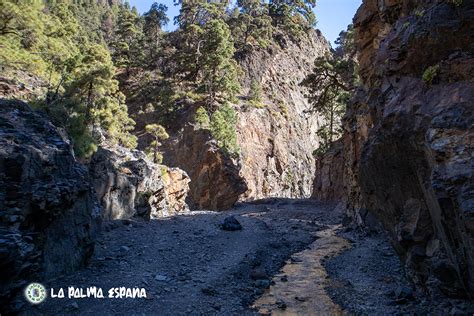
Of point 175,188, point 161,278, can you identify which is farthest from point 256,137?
point 161,278

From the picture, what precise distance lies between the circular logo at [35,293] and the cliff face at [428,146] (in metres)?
10.9

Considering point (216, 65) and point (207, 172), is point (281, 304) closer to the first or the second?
point (207, 172)

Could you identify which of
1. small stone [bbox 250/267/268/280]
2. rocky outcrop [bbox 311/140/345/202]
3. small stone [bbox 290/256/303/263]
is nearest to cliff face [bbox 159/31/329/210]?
rocky outcrop [bbox 311/140/345/202]

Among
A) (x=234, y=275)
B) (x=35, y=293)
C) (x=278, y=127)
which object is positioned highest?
(x=278, y=127)

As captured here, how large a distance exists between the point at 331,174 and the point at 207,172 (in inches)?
602

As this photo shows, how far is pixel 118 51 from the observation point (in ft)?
197

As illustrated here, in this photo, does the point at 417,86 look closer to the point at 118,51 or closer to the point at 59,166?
the point at 59,166

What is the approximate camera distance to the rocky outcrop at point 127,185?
21.2 m

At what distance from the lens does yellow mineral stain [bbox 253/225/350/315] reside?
12586 mm

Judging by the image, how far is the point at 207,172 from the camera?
4475cm

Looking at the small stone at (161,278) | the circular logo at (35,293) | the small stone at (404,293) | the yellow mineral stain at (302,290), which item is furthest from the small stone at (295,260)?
the circular logo at (35,293)

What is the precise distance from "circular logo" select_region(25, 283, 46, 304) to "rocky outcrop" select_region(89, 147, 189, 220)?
411 inches

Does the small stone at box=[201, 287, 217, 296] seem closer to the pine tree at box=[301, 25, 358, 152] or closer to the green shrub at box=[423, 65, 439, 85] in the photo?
the green shrub at box=[423, 65, 439, 85]

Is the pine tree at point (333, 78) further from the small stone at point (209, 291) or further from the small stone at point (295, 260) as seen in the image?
the small stone at point (209, 291)
